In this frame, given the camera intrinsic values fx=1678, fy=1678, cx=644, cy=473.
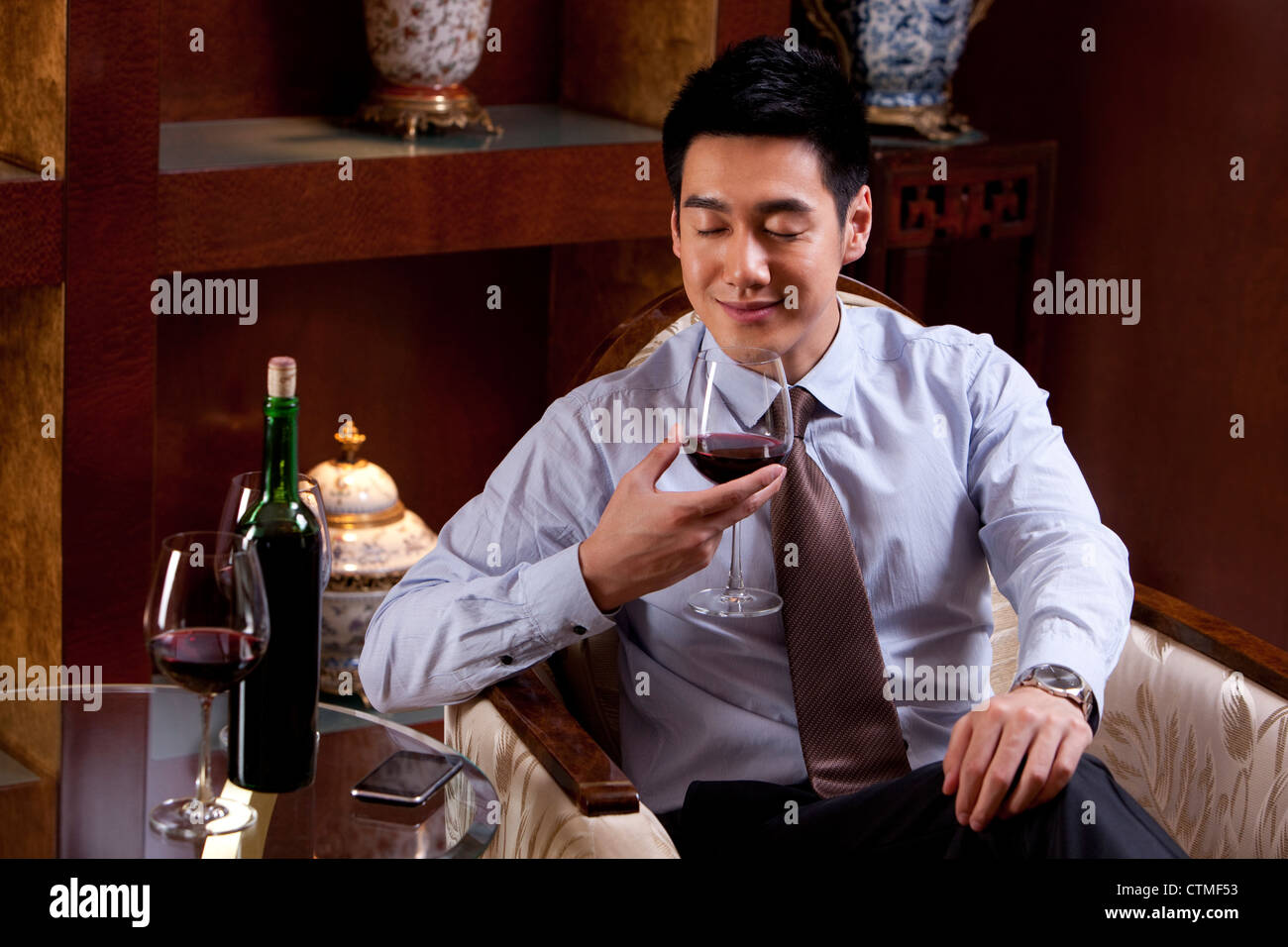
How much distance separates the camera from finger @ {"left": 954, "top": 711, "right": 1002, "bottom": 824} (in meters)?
1.46

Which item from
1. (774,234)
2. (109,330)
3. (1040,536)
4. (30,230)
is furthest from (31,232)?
(1040,536)

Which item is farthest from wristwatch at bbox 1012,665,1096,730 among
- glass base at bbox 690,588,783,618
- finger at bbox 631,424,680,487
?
finger at bbox 631,424,680,487

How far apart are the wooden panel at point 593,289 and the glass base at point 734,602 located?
39.4 inches

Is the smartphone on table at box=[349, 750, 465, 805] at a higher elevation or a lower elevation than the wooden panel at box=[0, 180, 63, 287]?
lower

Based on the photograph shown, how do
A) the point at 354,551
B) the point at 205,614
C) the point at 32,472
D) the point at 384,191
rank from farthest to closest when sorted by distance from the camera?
the point at 354,551, the point at 384,191, the point at 32,472, the point at 205,614

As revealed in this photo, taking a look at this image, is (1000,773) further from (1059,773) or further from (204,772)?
(204,772)

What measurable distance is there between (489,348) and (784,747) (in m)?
1.33

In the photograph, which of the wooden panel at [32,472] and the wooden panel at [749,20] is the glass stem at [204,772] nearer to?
the wooden panel at [32,472]

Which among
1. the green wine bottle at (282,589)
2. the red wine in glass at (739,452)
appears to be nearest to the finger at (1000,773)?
the red wine in glass at (739,452)

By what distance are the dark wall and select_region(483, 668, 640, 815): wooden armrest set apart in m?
1.68

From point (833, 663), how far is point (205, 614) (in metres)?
0.71

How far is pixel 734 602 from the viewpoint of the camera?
5.81 feet

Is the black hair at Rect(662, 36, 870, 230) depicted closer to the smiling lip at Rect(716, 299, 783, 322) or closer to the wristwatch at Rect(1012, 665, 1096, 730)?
the smiling lip at Rect(716, 299, 783, 322)
